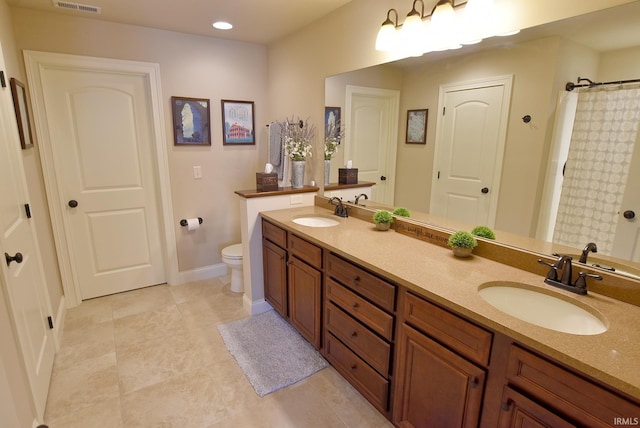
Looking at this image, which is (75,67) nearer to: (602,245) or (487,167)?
(487,167)

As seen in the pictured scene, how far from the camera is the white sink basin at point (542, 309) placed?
1188 millimetres

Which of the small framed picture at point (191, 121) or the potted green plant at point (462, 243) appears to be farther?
the small framed picture at point (191, 121)

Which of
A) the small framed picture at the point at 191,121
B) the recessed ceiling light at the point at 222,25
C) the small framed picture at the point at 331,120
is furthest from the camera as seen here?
the small framed picture at the point at 191,121

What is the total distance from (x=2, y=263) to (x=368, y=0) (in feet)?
8.23

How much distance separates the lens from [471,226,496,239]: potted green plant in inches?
67.3

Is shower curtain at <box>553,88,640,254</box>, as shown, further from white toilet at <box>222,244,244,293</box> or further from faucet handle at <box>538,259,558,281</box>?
white toilet at <box>222,244,244,293</box>

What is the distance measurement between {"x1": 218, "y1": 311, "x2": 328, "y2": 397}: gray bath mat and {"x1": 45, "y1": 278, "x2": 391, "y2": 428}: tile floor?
0.20 feet

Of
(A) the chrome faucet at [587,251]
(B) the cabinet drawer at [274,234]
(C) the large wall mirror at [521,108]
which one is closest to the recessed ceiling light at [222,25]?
(C) the large wall mirror at [521,108]

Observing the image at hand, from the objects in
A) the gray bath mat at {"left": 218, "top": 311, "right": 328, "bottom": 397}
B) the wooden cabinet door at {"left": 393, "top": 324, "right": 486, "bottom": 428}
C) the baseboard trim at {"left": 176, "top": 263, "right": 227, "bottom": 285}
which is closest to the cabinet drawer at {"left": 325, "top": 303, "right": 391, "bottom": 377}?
the wooden cabinet door at {"left": 393, "top": 324, "right": 486, "bottom": 428}

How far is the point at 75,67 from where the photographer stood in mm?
2682

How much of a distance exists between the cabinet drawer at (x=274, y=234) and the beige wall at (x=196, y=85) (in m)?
1.05

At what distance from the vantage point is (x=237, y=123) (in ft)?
Result: 11.2

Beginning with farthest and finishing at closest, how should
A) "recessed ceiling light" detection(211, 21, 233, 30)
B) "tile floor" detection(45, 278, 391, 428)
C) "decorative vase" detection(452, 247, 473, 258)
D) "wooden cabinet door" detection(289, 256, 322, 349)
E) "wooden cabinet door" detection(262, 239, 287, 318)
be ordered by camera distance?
1. "recessed ceiling light" detection(211, 21, 233, 30)
2. "wooden cabinet door" detection(262, 239, 287, 318)
3. "wooden cabinet door" detection(289, 256, 322, 349)
4. "tile floor" detection(45, 278, 391, 428)
5. "decorative vase" detection(452, 247, 473, 258)

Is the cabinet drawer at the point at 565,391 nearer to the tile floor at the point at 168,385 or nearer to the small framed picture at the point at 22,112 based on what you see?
the tile floor at the point at 168,385
